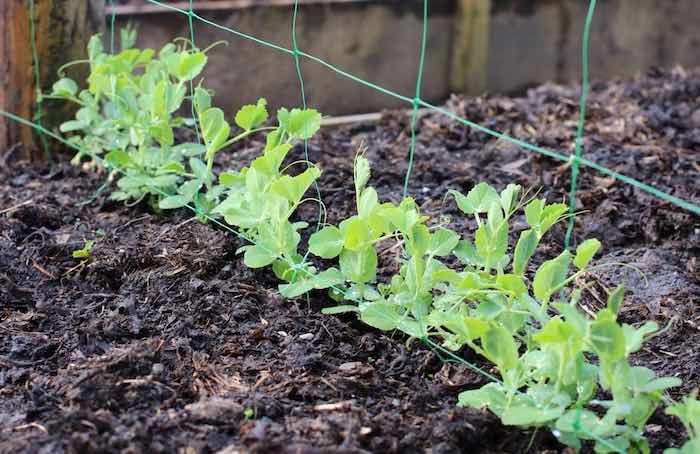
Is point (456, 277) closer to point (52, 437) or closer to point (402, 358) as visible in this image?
point (402, 358)

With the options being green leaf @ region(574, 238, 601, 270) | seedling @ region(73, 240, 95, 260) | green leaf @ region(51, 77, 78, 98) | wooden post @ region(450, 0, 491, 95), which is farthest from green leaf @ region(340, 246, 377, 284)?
wooden post @ region(450, 0, 491, 95)

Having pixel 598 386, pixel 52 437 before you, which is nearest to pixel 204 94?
pixel 52 437

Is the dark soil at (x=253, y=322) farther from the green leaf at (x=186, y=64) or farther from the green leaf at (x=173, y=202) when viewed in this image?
the green leaf at (x=186, y=64)

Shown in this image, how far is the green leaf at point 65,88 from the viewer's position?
2947mm

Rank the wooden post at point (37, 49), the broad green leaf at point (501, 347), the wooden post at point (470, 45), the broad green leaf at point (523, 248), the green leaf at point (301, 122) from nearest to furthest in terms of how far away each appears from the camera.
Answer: the broad green leaf at point (501, 347) < the broad green leaf at point (523, 248) < the green leaf at point (301, 122) < the wooden post at point (37, 49) < the wooden post at point (470, 45)

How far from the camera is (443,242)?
194cm

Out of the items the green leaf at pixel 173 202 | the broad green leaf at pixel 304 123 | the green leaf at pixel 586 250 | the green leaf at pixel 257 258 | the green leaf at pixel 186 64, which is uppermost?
the green leaf at pixel 186 64

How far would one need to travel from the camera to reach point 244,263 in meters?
2.32

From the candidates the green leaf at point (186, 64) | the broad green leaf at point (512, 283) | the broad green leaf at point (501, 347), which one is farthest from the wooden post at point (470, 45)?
the broad green leaf at point (501, 347)

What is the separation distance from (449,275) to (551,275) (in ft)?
0.70

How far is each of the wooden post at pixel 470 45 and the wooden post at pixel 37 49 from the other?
7.46 ft

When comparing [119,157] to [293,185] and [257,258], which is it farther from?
[293,185]

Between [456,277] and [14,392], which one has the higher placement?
[456,277]

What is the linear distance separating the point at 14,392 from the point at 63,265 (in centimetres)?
56
